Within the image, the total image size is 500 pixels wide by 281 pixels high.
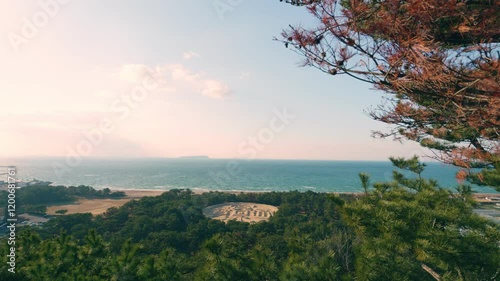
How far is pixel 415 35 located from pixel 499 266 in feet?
16.4

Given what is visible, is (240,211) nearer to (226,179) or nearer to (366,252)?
(366,252)

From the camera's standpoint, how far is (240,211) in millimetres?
33500

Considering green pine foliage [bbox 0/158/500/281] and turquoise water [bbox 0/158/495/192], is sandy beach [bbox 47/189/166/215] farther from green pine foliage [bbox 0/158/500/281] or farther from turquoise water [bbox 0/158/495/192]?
green pine foliage [bbox 0/158/500/281]

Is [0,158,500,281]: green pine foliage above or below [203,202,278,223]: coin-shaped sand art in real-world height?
above

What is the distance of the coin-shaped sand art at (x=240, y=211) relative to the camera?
31.1 m

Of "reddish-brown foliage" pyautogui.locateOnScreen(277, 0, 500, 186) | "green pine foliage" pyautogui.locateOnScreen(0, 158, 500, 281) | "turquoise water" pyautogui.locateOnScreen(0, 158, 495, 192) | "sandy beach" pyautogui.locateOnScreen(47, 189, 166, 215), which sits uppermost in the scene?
"reddish-brown foliage" pyautogui.locateOnScreen(277, 0, 500, 186)

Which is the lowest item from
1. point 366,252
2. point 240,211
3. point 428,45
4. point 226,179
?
point 226,179

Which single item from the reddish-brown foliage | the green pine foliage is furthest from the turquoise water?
the reddish-brown foliage

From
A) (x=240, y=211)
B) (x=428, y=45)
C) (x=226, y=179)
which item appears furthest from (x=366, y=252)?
(x=226, y=179)

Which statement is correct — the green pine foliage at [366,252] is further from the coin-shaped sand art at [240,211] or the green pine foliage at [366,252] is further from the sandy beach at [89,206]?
the sandy beach at [89,206]

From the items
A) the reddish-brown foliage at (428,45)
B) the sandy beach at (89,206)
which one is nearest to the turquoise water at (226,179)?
the sandy beach at (89,206)

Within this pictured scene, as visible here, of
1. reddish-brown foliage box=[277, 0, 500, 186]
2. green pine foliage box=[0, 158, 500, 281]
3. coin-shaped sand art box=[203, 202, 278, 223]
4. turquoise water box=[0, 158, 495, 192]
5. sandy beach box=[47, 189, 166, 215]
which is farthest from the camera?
turquoise water box=[0, 158, 495, 192]

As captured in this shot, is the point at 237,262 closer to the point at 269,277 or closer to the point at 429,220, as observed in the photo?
the point at 269,277

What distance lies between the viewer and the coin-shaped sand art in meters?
31.1
